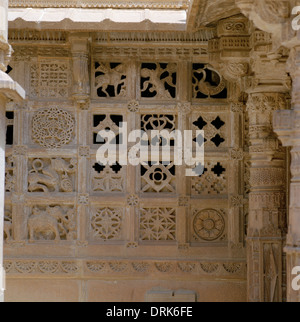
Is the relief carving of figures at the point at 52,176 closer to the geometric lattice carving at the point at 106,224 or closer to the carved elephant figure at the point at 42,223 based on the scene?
the carved elephant figure at the point at 42,223

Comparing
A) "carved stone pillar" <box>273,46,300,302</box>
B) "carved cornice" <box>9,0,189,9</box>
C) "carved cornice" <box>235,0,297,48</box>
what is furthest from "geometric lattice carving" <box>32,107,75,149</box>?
"carved stone pillar" <box>273,46,300,302</box>

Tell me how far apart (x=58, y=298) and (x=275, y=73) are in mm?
3594

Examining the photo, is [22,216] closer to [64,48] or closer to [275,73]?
[64,48]

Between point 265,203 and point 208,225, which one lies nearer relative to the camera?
point 265,203

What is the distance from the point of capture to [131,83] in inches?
340

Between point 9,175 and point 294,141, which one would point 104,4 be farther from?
point 294,141

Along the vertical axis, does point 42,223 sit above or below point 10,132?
below

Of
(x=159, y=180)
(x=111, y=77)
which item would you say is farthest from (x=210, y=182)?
(x=111, y=77)

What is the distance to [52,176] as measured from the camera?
849cm

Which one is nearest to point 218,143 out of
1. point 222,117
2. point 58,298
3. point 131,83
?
point 222,117

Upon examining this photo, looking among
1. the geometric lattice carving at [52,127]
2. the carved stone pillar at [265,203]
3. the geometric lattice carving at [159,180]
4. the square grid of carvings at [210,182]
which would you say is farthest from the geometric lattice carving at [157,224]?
the geometric lattice carving at [52,127]

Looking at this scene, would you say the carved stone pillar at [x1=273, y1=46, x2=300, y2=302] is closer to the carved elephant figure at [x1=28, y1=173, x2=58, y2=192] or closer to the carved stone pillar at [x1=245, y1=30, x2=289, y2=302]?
the carved stone pillar at [x1=245, y1=30, x2=289, y2=302]

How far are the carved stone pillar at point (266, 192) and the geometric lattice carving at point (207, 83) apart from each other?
949mm

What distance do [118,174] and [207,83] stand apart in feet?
5.12
